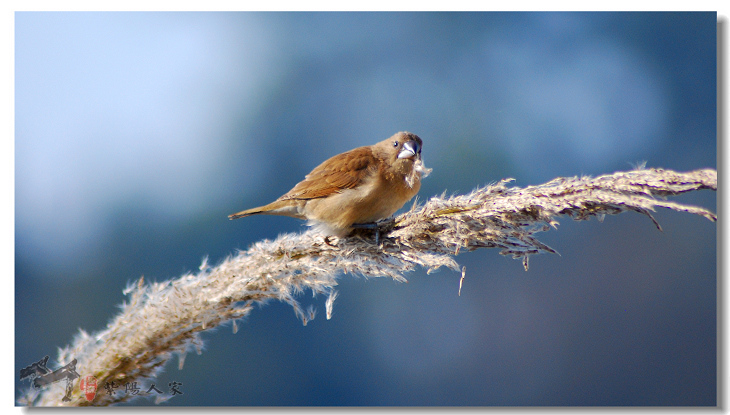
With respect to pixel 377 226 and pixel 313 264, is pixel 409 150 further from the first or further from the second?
pixel 313 264

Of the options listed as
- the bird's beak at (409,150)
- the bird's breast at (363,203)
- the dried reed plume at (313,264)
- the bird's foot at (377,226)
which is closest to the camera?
the dried reed plume at (313,264)

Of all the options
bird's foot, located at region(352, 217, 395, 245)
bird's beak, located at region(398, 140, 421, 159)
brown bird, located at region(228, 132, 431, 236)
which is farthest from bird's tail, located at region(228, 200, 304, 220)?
bird's beak, located at region(398, 140, 421, 159)

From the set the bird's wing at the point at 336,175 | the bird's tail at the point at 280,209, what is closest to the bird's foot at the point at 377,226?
the bird's wing at the point at 336,175

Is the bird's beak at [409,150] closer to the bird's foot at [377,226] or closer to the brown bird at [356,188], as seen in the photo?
the brown bird at [356,188]

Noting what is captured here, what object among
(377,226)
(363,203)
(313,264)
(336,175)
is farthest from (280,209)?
(313,264)

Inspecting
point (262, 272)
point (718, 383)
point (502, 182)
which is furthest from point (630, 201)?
point (718, 383)

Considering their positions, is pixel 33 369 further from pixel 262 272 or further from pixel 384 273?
pixel 384 273

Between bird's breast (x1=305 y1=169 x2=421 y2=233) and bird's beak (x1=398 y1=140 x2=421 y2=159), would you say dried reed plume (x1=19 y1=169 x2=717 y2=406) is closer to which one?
bird's breast (x1=305 y1=169 x2=421 y2=233)
